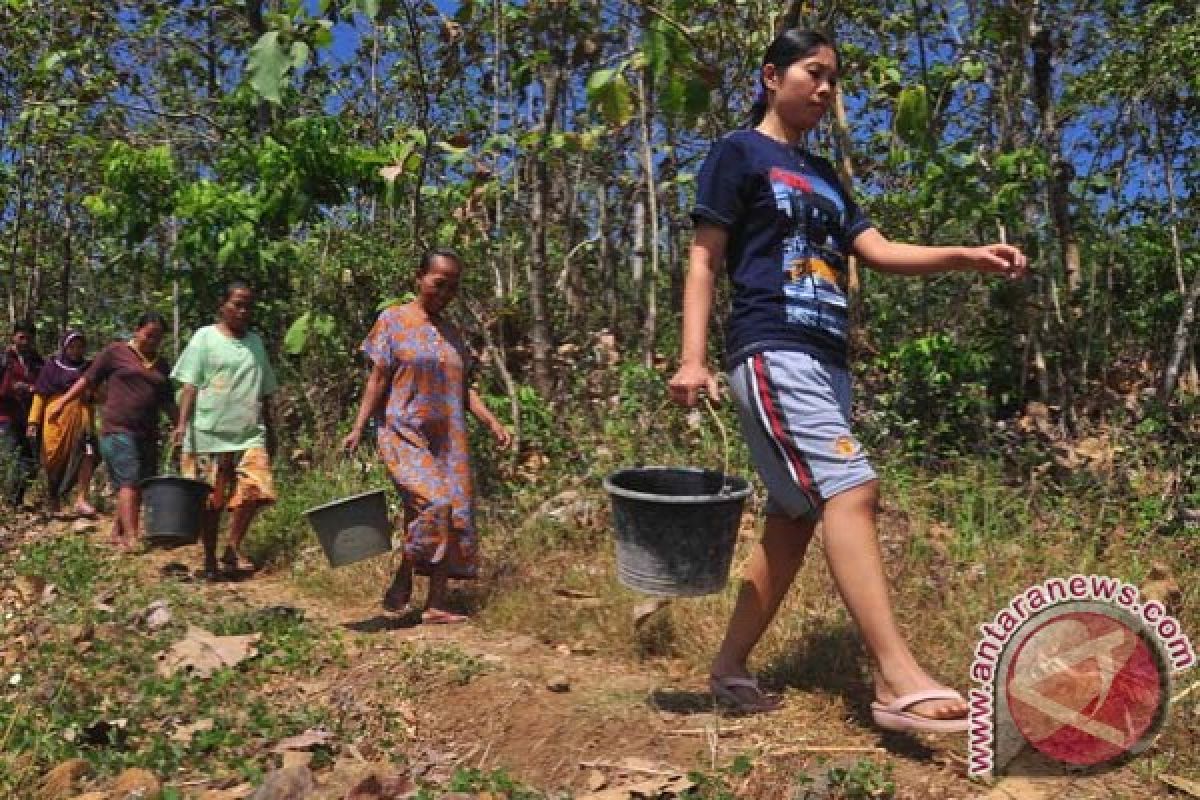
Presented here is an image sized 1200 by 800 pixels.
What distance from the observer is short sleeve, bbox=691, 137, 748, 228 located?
108 inches

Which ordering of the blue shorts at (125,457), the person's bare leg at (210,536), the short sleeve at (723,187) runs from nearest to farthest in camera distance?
1. the short sleeve at (723,187)
2. the person's bare leg at (210,536)
3. the blue shorts at (125,457)

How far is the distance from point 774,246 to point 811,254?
0.10 metres

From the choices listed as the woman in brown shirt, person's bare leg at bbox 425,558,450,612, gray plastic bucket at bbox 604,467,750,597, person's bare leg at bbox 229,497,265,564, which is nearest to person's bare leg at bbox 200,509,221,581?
person's bare leg at bbox 229,497,265,564

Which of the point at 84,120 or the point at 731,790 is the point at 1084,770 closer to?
the point at 731,790

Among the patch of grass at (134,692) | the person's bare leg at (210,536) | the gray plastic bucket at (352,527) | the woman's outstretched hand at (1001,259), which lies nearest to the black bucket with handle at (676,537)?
→ the woman's outstretched hand at (1001,259)

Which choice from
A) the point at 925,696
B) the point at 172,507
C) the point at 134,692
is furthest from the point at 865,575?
the point at 172,507

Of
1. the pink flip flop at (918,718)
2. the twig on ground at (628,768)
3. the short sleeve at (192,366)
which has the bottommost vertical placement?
the twig on ground at (628,768)

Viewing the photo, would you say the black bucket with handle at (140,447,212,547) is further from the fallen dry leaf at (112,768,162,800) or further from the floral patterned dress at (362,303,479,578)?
the fallen dry leaf at (112,768,162,800)

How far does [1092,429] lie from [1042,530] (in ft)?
4.30

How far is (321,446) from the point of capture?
698 cm

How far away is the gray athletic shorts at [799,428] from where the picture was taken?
8.40 ft

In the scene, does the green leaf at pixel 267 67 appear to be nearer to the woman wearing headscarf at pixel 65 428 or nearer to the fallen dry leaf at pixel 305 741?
the fallen dry leaf at pixel 305 741

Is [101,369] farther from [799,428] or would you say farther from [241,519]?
[799,428]

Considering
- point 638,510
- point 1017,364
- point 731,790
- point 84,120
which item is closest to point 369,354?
point 638,510
